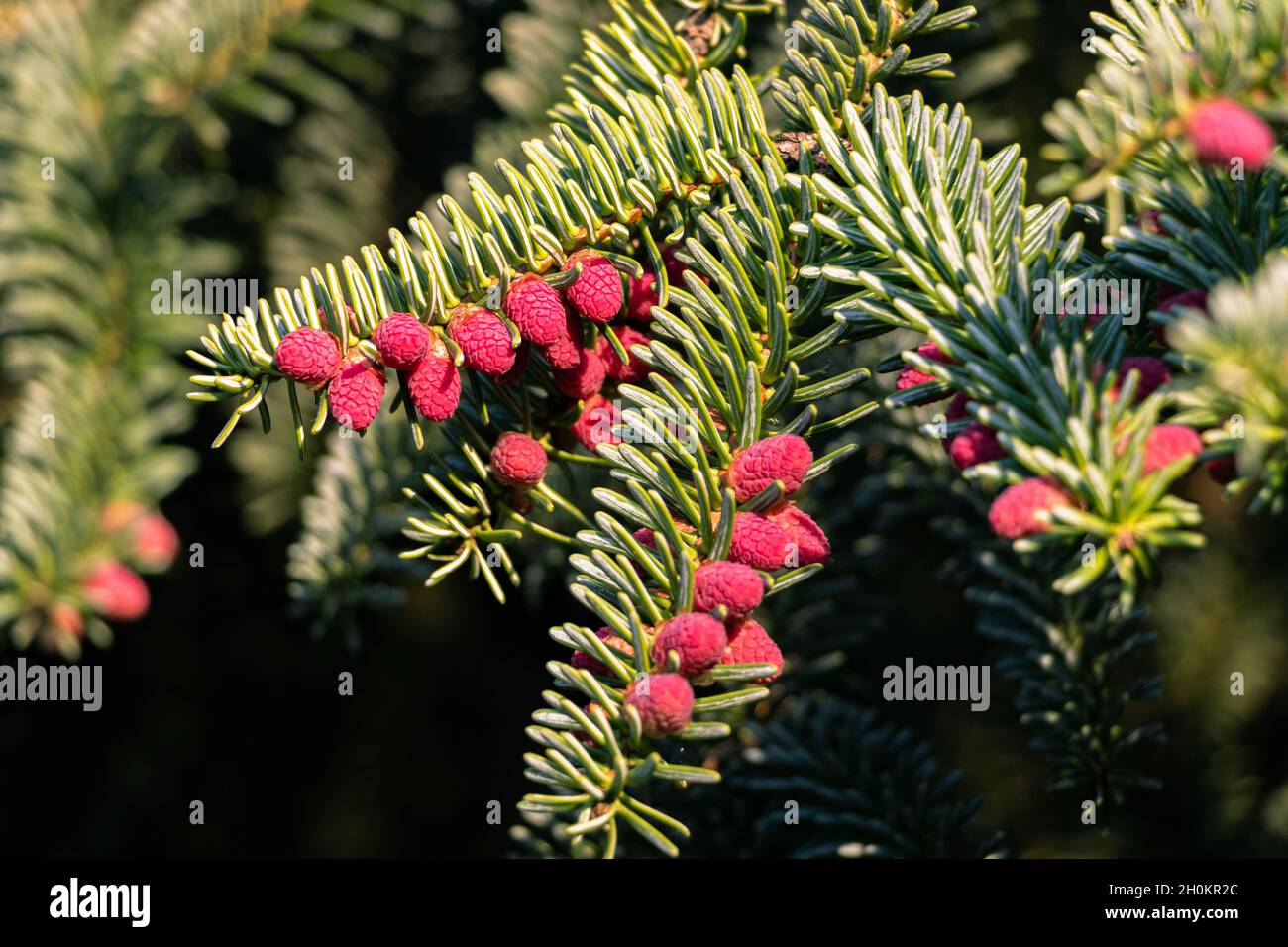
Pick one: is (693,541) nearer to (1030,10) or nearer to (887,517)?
(887,517)

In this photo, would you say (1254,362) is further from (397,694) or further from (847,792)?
(397,694)

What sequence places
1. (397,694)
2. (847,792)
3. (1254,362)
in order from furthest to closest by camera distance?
(397,694)
(847,792)
(1254,362)

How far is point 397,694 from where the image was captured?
1.06 m

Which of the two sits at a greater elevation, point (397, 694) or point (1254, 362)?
point (1254, 362)

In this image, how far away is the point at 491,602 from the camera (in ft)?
3.29

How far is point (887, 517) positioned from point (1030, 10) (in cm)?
39

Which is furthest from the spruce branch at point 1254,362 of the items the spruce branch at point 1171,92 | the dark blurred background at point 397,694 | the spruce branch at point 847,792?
the dark blurred background at point 397,694

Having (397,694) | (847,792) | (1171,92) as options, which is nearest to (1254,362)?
(1171,92)

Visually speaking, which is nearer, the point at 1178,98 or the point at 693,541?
the point at 1178,98

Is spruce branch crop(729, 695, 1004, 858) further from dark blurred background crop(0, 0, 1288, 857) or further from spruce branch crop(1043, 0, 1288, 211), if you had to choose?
spruce branch crop(1043, 0, 1288, 211)

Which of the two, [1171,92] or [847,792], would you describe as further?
[847,792]

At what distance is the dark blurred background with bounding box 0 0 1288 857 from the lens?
91 cm

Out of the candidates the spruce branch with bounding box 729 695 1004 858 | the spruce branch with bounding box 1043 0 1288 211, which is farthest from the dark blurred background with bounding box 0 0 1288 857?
the spruce branch with bounding box 1043 0 1288 211
